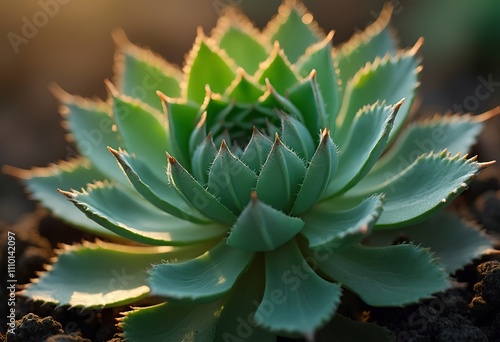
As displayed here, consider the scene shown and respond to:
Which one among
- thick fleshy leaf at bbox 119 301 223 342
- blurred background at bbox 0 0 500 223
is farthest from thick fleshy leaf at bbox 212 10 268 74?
blurred background at bbox 0 0 500 223

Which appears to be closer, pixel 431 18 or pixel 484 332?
pixel 484 332

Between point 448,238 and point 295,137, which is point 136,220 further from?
point 448,238

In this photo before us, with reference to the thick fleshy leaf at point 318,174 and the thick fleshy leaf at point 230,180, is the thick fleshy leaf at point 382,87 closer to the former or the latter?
the thick fleshy leaf at point 318,174

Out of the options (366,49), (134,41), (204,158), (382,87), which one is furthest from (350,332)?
(134,41)

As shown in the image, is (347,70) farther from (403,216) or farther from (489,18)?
(489,18)

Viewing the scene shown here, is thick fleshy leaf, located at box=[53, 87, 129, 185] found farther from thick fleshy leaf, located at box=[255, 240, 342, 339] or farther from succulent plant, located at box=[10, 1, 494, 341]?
thick fleshy leaf, located at box=[255, 240, 342, 339]

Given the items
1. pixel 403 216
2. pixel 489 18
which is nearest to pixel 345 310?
pixel 403 216
